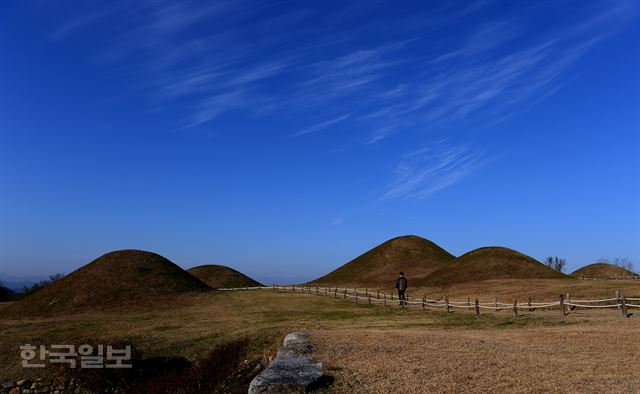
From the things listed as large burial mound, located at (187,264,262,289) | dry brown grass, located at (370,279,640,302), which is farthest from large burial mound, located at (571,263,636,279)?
large burial mound, located at (187,264,262,289)

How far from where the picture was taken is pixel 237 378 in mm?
17312

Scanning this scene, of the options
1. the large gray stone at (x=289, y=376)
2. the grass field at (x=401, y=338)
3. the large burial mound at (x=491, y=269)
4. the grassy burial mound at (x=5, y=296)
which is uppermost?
the large burial mound at (x=491, y=269)

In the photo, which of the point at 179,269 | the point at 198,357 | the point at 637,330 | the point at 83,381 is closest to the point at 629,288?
the point at 637,330

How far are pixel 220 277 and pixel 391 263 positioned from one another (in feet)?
104

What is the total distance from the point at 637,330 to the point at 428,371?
37.1ft

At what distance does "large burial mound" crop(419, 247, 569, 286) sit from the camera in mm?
63094

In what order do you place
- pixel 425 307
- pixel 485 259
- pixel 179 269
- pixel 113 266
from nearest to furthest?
pixel 425 307 → pixel 113 266 → pixel 179 269 → pixel 485 259

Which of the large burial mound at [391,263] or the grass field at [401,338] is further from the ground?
the large burial mound at [391,263]

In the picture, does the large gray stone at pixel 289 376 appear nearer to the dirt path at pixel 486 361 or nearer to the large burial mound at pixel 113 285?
the dirt path at pixel 486 361

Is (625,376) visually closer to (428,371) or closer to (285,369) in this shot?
(428,371)

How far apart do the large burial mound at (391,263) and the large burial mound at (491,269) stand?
24.0 feet

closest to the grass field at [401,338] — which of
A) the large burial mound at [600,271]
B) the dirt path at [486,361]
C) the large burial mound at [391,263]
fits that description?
the dirt path at [486,361]

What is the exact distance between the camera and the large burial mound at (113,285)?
159 feet

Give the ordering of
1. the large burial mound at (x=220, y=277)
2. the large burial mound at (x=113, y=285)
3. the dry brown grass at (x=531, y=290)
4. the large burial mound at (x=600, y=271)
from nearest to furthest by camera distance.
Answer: the dry brown grass at (x=531, y=290)
the large burial mound at (x=113, y=285)
the large burial mound at (x=600, y=271)
the large burial mound at (x=220, y=277)
